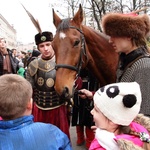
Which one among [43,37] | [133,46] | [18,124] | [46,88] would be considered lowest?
[46,88]

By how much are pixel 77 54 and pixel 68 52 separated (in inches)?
5.2

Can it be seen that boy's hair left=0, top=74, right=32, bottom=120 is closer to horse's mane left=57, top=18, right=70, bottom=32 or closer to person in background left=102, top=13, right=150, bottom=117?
person in background left=102, top=13, right=150, bottom=117

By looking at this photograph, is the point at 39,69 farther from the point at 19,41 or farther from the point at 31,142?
the point at 19,41

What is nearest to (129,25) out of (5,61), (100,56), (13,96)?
(100,56)

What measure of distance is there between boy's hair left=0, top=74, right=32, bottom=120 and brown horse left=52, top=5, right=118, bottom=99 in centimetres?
97

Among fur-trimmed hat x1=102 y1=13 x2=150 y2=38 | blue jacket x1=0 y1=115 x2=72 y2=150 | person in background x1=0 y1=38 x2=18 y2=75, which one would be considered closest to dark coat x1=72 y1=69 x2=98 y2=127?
fur-trimmed hat x1=102 y1=13 x2=150 y2=38

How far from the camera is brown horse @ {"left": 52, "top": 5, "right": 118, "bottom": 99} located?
100 inches

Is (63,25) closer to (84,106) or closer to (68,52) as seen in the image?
(68,52)

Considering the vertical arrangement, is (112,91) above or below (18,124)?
above

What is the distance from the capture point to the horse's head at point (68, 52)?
250 centimetres

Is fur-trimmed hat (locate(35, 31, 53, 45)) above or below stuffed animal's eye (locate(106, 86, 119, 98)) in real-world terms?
above

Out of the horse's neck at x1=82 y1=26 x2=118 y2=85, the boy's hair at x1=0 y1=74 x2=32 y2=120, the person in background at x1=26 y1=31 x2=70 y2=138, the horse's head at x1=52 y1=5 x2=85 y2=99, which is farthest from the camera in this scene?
the person in background at x1=26 y1=31 x2=70 y2=138

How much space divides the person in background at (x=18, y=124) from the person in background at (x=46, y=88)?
152 centimetres

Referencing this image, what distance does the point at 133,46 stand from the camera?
6.73 ft
